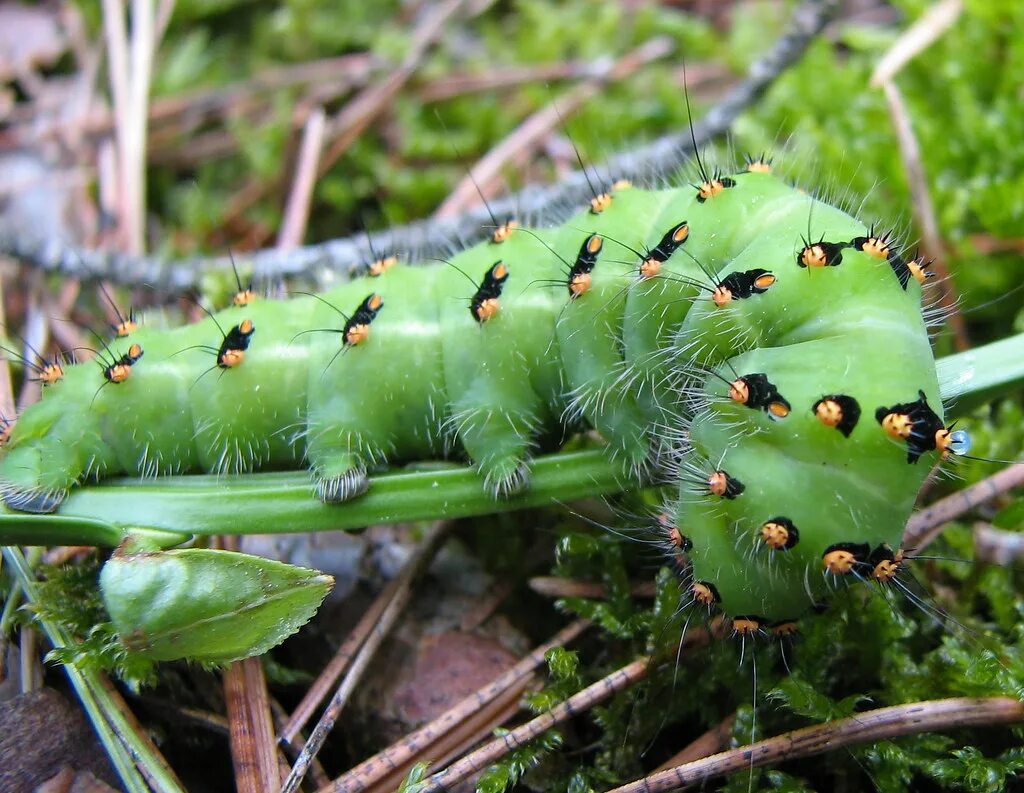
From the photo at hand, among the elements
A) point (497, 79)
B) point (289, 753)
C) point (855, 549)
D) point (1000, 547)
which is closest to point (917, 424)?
point (855, 549)

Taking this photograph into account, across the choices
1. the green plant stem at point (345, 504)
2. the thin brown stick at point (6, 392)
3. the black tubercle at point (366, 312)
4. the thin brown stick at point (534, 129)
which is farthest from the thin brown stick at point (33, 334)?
the thin brown stick at point (534, 129)

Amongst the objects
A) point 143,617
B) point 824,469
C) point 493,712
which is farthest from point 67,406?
point 824,469

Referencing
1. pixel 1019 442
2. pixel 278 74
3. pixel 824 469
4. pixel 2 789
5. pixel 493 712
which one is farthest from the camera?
pixel 278 74

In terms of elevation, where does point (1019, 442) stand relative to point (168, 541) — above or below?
below

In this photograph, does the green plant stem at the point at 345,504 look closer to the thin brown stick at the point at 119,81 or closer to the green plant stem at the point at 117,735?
the green plant stem at the point at 117,735

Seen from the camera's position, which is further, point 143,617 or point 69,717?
point 69,717

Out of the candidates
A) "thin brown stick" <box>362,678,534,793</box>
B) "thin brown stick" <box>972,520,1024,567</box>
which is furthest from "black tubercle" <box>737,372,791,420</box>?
"thin brown stick" <box>362,678,534,793</box>

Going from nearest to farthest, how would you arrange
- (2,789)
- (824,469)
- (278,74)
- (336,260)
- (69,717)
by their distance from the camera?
1. (824,469)
2. (2,789)
3. (69,717)
4. (336,260)
5. (278,74)

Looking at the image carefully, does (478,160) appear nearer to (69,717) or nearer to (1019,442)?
(1019,442)

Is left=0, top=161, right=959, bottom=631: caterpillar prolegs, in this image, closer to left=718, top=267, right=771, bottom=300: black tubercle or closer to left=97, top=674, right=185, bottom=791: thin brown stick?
left=718, top=267, right=771, bottom=300: black tubercle
